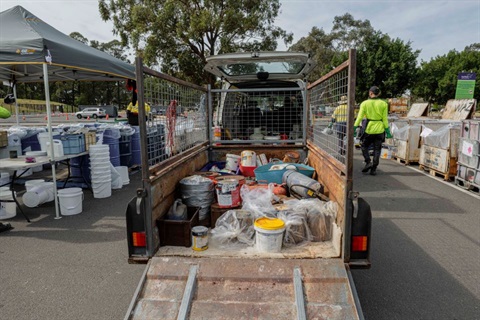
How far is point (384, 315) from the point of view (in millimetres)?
2746

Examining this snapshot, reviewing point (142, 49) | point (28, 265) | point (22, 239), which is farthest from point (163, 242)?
point (142, 49)

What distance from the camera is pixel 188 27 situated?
18.9 meters

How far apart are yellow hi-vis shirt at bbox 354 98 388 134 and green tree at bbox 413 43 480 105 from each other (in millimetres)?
32415

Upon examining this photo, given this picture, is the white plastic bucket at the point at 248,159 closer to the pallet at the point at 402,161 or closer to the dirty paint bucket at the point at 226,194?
the dirty paint bucket at the point at 226,194

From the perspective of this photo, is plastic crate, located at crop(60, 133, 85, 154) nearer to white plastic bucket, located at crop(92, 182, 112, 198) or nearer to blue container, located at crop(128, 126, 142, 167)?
white plastic bucket, located at crop(92, 182, 112, 198)

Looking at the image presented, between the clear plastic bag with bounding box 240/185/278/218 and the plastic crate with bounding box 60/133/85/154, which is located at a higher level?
the plastic crate with bounding box 60/133/85/154

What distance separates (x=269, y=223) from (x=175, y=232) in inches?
29.2

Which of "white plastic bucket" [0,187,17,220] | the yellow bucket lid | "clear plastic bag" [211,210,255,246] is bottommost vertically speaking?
"white plastic bucket" [0,187,17,220]

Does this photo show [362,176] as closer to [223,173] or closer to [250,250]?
[223,173]

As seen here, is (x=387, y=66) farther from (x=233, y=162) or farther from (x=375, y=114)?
(x=233, y=162)

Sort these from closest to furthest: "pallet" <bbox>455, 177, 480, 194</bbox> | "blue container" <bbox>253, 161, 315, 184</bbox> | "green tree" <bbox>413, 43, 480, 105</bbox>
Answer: "blue container" <bbox>253, 161, 315, 184</bbox>, "pallet" <bbox>455, 177, 480, 194</bbox>, "green tree" <bbox>413, 43, 480, 105</bbox>

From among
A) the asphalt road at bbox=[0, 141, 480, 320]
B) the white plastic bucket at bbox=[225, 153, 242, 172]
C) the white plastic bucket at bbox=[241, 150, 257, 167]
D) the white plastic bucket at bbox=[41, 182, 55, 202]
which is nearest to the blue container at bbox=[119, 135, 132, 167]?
Result: the white plastic bucket at bbox=[41, 182, 55, 202]

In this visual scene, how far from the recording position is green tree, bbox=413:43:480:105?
35125 mm

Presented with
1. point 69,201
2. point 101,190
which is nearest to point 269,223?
point 69,201
